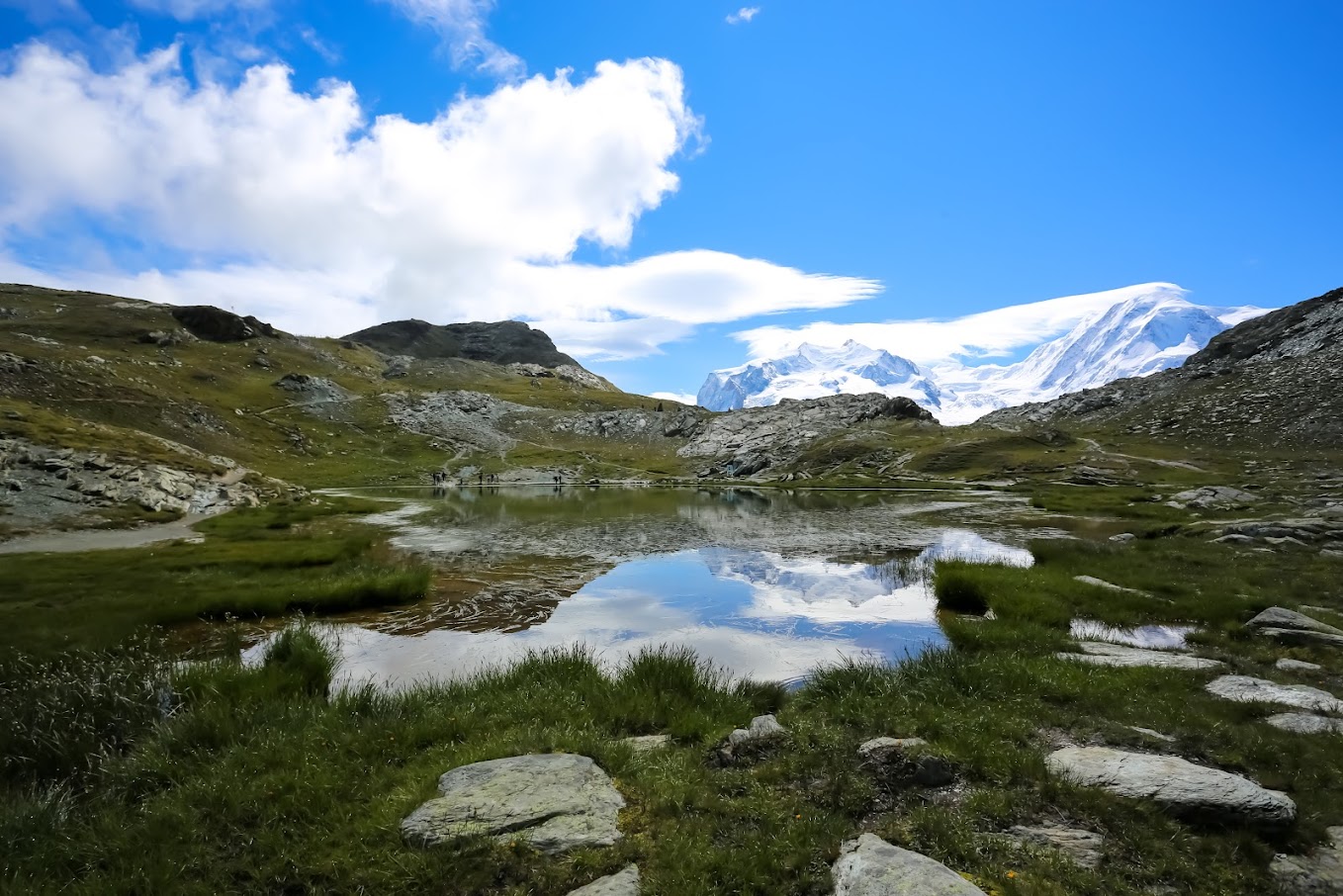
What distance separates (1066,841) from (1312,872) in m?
2.37

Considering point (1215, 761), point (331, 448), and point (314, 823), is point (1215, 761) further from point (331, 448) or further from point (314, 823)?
point (331, 448)

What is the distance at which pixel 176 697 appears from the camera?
12.2 m

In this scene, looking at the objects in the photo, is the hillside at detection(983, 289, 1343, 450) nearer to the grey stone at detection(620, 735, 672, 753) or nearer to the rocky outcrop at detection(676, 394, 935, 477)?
the rocky outcrop at detection(676, 394, 935, 477)

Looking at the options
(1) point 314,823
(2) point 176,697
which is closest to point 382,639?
(2) point 176,697

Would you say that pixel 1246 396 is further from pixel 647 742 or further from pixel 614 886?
pixel 614 886

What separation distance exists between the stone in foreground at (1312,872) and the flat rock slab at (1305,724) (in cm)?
383

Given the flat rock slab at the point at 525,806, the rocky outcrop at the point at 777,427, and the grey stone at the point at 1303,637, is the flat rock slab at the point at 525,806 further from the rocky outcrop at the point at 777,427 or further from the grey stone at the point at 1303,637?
the rocky outcrop at the point at 777,427

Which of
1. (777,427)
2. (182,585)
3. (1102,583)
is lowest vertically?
(182,585)

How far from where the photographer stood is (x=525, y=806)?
812 centimetres

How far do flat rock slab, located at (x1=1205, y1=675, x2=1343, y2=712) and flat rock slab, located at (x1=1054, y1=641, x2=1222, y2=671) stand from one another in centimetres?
105

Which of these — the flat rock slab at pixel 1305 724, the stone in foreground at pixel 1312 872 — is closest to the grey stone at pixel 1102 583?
the flat rock slab at pixel 1305 724

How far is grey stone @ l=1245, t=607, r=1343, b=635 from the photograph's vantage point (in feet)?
55.7

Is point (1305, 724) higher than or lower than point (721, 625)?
higher

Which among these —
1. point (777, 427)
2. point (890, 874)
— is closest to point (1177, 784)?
point (890, 874)
